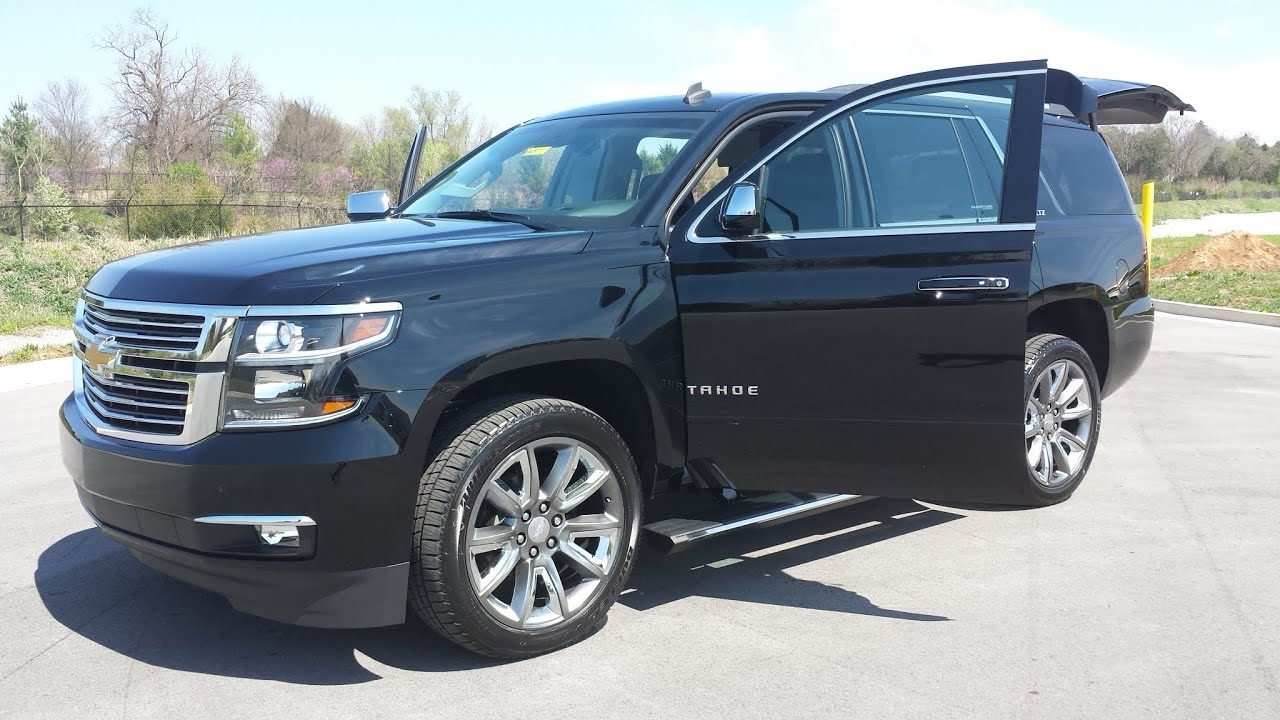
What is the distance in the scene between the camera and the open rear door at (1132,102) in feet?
21.2

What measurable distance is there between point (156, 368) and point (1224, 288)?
1880 centimetres

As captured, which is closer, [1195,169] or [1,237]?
[1,237]

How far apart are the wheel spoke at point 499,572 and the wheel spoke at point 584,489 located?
235mm

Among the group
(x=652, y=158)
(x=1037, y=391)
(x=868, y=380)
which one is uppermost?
(x=652, y=158)

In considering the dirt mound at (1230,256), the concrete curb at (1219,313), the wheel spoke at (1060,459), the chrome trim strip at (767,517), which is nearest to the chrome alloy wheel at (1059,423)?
the wheel spoke at (1060,459)

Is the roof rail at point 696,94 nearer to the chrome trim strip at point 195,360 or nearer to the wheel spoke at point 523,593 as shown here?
the chrome trim strip at point 195,360

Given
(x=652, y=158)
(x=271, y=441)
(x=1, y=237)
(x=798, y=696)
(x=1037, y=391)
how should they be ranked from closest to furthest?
(x=271, y=441) → (x=798, y=696) → (x=652, y=158) → (x=1037, y=391) → (x=1, y=237)

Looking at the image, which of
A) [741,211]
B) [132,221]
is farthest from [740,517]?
[132,221]

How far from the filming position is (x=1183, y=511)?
5723 mm

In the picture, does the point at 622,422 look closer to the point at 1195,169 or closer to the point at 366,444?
the point at 366,444

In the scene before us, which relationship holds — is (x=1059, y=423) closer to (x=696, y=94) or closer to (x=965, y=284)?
(x=965, y=284)

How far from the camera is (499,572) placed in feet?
12.2

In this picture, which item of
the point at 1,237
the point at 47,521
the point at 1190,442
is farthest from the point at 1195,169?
the point at 47,521

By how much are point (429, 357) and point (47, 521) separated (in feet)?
10.6
